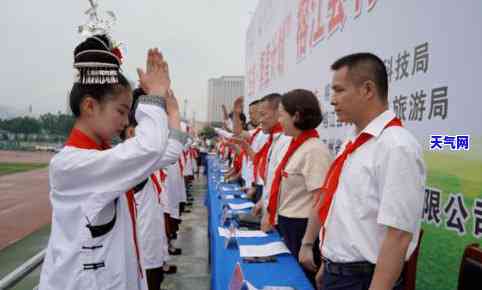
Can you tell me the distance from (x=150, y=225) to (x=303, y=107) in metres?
1.23

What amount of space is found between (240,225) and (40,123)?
40.2 ft

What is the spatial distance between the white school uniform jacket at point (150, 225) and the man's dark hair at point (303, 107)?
1.02 meters

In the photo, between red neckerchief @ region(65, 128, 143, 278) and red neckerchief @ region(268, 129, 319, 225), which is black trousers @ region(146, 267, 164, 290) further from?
red neckerchief @ region(65, 128, 143, 278)

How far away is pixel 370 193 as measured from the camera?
4.48ft

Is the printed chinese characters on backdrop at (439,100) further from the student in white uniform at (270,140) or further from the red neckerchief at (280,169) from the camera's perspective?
the student in white uniform at (270,140)

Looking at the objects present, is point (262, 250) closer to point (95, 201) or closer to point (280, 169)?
point (280, 169)

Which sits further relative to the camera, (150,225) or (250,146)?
(250,146)

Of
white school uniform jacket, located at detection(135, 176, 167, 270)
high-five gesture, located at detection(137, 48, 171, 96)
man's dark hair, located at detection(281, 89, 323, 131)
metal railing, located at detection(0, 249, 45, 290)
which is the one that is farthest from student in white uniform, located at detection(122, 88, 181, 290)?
high-five gesture, located at detection(137, 48, 171, 96)

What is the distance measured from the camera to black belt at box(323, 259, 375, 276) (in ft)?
4.58

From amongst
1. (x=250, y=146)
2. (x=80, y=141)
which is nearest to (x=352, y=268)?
(x=80, y=141)

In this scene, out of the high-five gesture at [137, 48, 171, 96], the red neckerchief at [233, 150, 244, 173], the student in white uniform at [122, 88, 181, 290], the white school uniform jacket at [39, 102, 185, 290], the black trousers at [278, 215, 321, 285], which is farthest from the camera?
the red neckerchief at [233, 150, 244, 173]

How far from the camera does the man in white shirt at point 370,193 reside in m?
1.27

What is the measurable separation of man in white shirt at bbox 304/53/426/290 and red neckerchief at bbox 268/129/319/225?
0.85m

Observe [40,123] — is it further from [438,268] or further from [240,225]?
[438,268]
